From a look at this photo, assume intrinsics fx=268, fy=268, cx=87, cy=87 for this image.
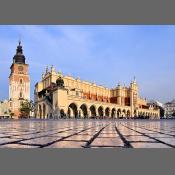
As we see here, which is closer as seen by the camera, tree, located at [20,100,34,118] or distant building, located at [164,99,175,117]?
A: tree, located at [20,100,34,118]

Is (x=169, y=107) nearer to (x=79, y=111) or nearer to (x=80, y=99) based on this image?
(x=79, y=111)

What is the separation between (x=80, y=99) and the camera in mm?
41250

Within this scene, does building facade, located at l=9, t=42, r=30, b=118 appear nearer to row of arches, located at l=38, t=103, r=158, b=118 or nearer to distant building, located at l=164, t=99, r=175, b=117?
row of arches, located at l=38, t=103, r=158, b=118

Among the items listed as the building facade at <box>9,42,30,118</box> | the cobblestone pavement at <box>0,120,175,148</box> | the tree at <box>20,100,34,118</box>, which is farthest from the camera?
the building facade at <box>9,42,30,118</box>

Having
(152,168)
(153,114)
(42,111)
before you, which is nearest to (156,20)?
(152,168)

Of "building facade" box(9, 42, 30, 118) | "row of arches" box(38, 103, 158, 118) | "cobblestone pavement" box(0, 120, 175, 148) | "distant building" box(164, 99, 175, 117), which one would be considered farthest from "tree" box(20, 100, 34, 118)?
"distant building" box(164, 99, 175, 117)

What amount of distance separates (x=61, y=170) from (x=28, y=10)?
5061 millimetres

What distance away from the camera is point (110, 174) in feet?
7.69

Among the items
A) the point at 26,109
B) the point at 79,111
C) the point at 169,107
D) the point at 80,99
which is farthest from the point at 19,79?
the point at 169,107

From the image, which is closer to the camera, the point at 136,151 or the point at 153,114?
the point at 136,151

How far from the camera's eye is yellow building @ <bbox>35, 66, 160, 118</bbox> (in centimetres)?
3656

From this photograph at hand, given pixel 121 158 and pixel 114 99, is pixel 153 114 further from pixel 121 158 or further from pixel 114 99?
pixel 121 158

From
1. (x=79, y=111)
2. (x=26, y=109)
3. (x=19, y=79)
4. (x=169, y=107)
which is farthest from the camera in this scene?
(x=169, y=107)

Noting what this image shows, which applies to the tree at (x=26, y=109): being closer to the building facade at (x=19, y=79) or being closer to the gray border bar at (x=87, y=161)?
the building facade at (x=19, y=79)
